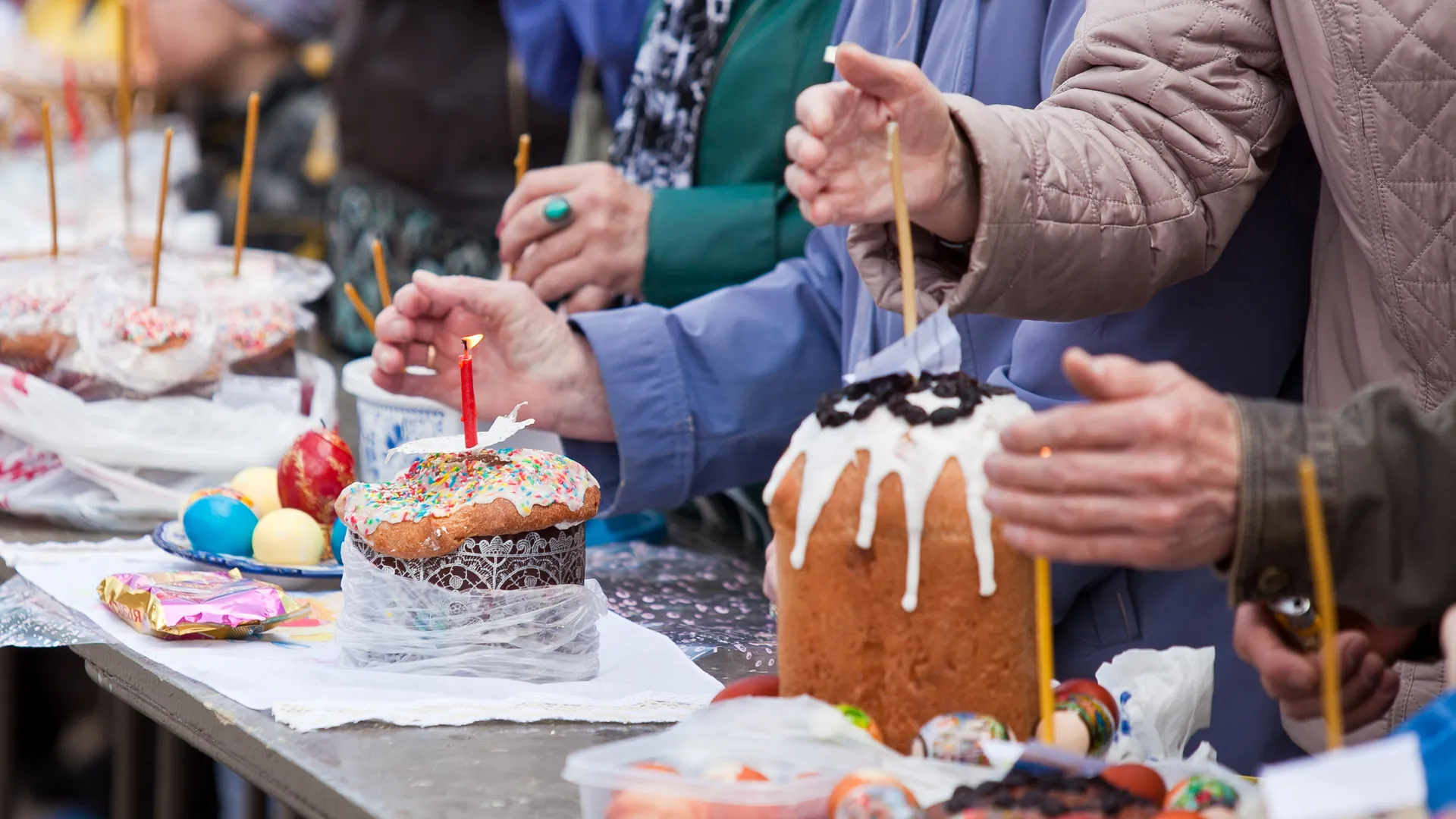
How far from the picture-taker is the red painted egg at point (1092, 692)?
1.10 meters

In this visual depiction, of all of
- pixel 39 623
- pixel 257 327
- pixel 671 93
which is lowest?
pixel 39 623

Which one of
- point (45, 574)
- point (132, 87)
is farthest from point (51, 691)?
point (45, 574)

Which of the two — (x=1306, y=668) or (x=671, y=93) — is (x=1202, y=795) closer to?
(x=1306, y=668)

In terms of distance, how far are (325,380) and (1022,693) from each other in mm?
1362

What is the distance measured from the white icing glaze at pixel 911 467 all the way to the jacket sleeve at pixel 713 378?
2.58 feet

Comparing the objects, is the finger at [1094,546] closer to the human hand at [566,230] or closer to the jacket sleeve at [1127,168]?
the jacket sleeve at [1127,168]

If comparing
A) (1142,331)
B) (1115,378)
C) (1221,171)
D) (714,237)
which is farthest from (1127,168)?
(714,237)

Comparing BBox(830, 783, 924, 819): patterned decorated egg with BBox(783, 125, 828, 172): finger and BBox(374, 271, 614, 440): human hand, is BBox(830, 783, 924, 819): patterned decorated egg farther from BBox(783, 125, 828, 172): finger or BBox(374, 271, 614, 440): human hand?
BBox(374, 271, 614, 440): human hand

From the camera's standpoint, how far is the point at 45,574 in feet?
5.54

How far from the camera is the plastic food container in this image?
3.01 ft

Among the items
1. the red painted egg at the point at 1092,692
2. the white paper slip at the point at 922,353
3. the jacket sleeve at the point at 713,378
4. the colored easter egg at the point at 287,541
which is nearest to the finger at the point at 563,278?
the jacket sleeve at the point at 713,378

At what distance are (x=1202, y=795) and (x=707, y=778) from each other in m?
0.29

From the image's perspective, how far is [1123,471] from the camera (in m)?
0.91

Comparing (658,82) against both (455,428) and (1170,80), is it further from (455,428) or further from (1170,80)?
(1170,80)
